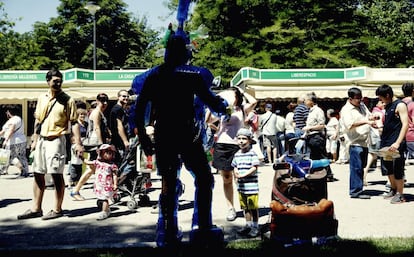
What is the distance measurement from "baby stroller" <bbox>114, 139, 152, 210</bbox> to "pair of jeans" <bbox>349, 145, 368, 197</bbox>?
3.21m

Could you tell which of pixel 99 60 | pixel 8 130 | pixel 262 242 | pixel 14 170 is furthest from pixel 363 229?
pixel 99 60

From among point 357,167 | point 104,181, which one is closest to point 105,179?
point 104,181

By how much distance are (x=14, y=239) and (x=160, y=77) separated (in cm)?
260

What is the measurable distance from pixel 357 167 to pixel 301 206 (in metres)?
3.38

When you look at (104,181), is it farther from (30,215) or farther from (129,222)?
(30,215)

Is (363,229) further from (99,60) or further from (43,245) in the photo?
(99,60)

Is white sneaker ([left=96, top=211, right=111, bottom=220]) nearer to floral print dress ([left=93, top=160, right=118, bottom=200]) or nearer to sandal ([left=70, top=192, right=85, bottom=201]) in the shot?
floral print dress ([left=93, top=160, right=118, bottom=200])

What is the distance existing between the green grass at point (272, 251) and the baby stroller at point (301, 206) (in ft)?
0.34

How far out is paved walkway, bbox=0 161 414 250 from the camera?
5586mm

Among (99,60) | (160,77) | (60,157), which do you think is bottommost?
(60,157)

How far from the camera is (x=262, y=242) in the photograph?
16.7ft

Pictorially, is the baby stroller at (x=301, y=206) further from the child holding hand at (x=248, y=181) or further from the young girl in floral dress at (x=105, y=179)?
the young girl in floral dress at (x=105, y=179)

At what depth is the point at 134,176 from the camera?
25.9 feet

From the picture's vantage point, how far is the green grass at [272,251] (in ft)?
15.0
